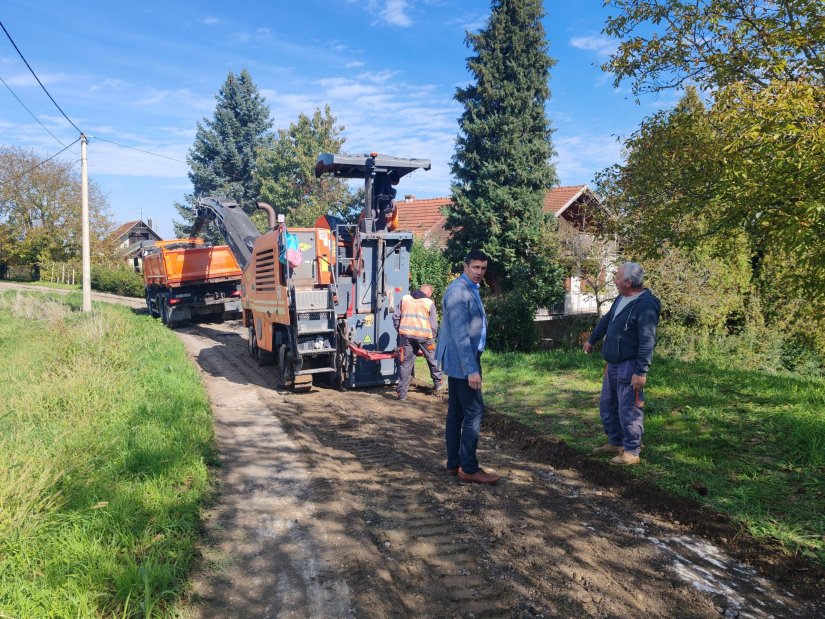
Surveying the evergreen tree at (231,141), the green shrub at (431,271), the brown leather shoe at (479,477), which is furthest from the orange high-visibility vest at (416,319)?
the evergreen tree at (231,141)

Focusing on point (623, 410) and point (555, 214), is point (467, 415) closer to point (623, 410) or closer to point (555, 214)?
point (623, 410)

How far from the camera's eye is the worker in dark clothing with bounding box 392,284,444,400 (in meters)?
7.86

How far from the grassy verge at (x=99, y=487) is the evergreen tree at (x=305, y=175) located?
1710 cm

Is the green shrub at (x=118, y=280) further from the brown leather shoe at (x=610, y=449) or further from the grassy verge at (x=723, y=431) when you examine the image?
the brown leather shoe at (x=610, y=449)

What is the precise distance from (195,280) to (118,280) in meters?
20.6

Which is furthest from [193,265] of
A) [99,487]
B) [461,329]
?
[461,329]

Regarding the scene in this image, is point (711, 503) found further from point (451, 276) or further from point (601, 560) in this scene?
point (451, 276)

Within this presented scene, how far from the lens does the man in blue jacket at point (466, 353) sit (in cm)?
459

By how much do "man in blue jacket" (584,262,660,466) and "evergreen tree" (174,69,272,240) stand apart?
29.5 meters

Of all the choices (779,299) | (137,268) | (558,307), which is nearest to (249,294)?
(137,268)

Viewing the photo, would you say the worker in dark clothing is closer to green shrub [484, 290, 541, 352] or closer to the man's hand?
the man's hand

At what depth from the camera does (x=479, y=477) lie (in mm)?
4621

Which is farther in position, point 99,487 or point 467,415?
point 467,415

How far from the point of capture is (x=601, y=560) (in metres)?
3.37
